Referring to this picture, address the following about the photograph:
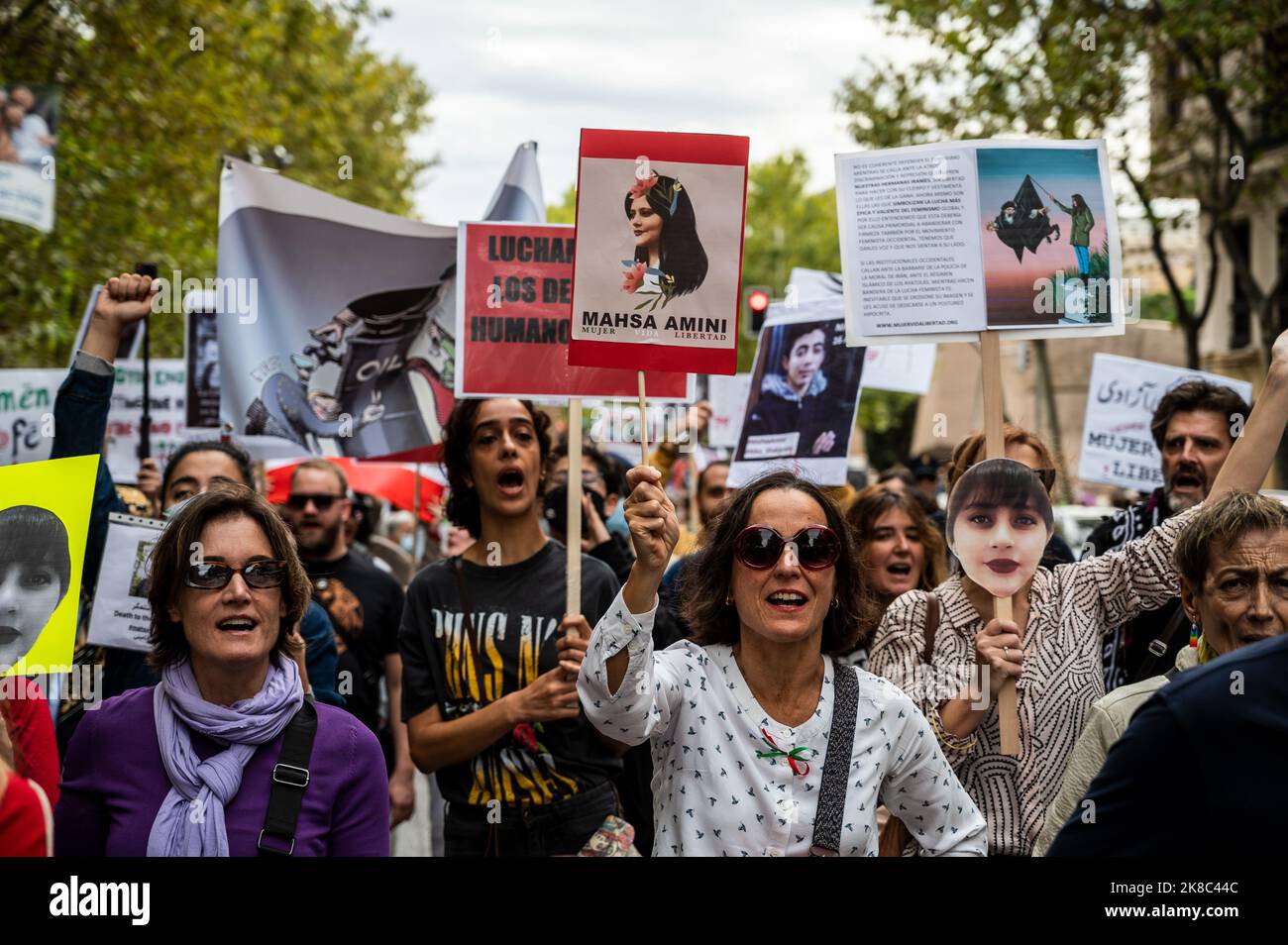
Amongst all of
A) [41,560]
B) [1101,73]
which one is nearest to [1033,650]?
[41,560]

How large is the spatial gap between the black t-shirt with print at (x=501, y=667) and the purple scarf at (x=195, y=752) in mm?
1180

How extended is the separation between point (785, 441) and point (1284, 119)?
1346 cm

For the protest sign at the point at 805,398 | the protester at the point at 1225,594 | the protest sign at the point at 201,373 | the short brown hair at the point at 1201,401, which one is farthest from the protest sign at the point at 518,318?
the protest sign at the point at 201,373

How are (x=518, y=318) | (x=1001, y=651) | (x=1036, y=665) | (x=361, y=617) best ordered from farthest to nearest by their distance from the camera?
(x=361, y=617) < (x=518, y=318) < (x=1036, y=665) < (x=1001, y=651)

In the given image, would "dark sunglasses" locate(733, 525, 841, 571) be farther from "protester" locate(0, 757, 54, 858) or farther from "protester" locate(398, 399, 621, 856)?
"protester" locate(0, 757, 54, 858)

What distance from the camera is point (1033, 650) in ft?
12.0

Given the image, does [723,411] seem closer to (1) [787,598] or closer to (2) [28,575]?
(1) [787,598]

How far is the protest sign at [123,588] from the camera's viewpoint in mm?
4113

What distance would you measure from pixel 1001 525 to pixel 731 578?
0.78 meters

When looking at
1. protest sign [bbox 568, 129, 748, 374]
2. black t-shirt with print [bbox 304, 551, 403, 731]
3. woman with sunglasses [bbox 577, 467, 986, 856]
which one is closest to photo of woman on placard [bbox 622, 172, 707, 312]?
protest sign [bbox 568, 129, 748, 374]

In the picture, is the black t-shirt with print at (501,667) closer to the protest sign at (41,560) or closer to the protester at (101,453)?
the protester at (101,453)

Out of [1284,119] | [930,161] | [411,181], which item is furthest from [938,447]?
[411,181]

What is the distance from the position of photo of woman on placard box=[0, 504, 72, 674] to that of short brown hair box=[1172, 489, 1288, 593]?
2.45m

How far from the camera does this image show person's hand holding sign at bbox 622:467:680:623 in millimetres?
2963
